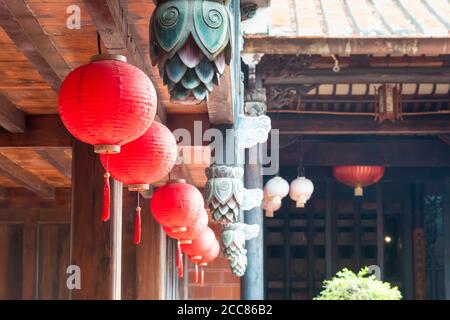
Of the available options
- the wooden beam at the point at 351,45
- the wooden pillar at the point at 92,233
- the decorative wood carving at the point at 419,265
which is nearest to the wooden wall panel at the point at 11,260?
the wooden beam at the point at 351,45

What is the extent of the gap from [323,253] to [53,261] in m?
5.90

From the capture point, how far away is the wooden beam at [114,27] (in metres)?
4.81

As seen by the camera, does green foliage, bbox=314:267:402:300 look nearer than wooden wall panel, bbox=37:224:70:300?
Yes

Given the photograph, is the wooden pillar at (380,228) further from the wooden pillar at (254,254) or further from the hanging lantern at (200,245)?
the hanging lantern at (200,245)

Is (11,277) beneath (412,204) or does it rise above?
beneath

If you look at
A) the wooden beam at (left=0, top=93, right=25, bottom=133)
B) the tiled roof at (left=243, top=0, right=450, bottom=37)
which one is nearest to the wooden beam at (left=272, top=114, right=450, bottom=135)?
the tiled roof at (left=243, top=0, right=450, bottom=37)

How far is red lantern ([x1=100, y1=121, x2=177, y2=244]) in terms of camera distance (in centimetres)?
561

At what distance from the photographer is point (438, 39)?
9.98 meters

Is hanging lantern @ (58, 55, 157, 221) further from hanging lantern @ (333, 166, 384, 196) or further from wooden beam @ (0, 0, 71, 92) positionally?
hanging lantern @ (333, 166, 384, 196)

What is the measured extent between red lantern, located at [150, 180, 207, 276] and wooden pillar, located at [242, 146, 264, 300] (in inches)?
133

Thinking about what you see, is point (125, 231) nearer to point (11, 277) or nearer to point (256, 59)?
point (11, 277)

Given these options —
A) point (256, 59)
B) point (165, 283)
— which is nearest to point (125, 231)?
point (165, 283)

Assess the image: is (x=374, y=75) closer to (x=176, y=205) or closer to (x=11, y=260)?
(x=11, y=260)

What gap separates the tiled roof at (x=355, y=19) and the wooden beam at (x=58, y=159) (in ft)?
6.20
